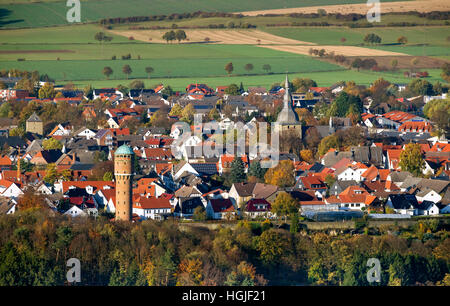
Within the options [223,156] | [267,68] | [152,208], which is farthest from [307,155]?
[267,68]

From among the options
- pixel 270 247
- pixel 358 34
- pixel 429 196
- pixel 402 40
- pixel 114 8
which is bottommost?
pixel 270 247

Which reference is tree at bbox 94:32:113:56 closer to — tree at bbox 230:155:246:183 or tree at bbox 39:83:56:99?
tree at bbox 39:83:56:99

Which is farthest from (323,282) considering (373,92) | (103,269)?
(373,92)

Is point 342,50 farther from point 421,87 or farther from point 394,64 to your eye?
point 421,87

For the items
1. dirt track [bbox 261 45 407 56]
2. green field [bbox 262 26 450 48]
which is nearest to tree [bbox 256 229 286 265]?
dirt track [bbox 261 45 407 56]

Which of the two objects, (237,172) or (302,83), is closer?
(237,172)

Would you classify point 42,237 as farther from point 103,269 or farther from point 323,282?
point 323,282
